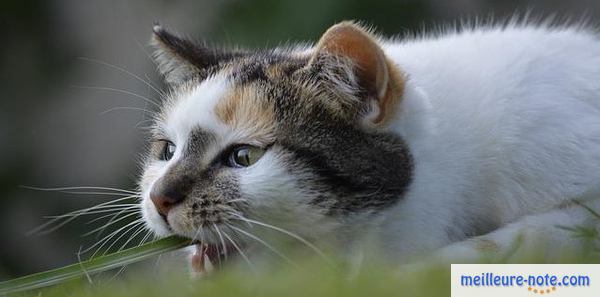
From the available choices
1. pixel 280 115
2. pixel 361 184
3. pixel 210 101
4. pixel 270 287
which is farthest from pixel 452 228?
pixel 270 287

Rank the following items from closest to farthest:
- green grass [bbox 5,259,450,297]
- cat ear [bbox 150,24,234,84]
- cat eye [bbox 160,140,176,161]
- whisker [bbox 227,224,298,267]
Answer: green grass [bbox 5,259,450,297] → whisker [bbox 227,224,298,267] → cat eye [bbox 160,140,176,161] → cat ear [bbox 150,24,234,84]

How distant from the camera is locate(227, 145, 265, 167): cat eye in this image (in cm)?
320

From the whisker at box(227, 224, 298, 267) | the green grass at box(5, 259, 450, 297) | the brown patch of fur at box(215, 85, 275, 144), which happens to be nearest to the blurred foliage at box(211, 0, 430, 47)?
the brown patch of fur at box(215, 85, 275, 144)

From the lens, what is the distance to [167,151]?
3.55 m

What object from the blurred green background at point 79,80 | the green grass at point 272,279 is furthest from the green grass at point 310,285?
the blurred green background at point 79,80

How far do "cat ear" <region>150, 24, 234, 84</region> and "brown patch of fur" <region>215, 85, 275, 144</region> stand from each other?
33 centimetres

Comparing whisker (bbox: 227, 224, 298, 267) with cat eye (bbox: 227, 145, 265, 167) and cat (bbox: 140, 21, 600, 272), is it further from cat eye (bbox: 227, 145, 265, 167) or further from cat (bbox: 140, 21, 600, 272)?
cat eye (bbox: 227, 145, 265, 167)

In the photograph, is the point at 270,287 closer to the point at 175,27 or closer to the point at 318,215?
the point at 318,215

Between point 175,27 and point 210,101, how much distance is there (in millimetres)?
4097

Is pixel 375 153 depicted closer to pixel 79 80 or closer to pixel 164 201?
pixel 164 201

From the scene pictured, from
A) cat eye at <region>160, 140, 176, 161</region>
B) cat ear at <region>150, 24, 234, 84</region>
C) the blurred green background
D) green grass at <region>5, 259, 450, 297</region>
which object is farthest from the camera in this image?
the blurred green background

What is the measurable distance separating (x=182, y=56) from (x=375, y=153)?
872mm

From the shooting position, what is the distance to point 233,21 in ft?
22.8

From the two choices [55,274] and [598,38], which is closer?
[55,274]
